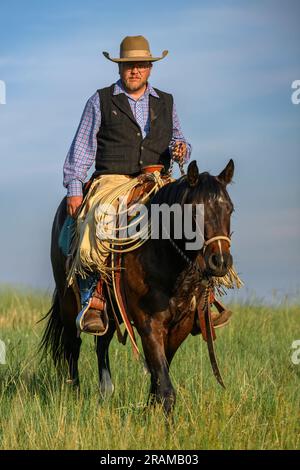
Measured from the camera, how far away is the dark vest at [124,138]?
7496mm

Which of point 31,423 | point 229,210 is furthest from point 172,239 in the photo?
point 31,423

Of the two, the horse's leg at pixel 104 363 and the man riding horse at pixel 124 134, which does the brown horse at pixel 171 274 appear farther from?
the horse's leg at pixel 104 363

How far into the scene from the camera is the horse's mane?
625 centimetres

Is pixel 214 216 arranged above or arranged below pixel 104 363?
above

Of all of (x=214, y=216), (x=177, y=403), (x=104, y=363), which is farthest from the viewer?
(x=104, y=363)

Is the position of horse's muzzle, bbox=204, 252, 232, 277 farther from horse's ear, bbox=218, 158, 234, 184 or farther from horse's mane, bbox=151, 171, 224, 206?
horse's ear, bbox=218, 158, 234, 184

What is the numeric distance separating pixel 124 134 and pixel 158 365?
183cm

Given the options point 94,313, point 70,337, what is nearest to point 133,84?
point 94,313

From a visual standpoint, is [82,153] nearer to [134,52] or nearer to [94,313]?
[134,52]

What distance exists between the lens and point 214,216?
20.3 ft

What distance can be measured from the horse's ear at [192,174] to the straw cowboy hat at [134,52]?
1.46 m

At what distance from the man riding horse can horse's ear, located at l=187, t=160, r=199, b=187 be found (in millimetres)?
1097

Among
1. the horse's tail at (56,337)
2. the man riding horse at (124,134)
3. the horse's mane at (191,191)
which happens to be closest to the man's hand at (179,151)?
the man riding horse at (124,134)

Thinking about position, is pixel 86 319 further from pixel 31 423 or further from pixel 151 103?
pixel 151 103
